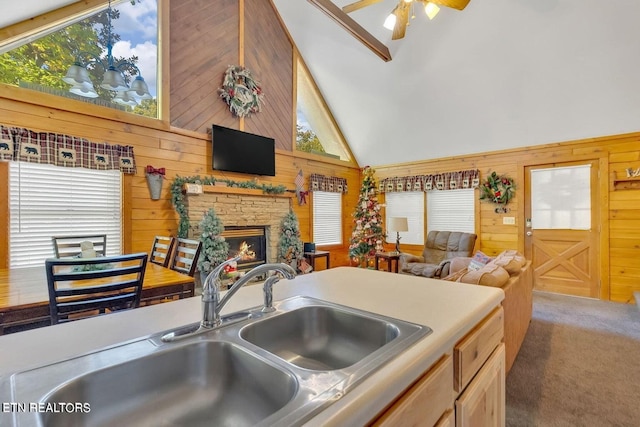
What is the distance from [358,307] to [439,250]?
15.5 ft

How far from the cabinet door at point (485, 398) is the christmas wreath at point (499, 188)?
4440 millimetres

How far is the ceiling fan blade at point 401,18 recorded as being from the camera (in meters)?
3.03

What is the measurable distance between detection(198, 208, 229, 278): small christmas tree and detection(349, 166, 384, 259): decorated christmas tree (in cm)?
288

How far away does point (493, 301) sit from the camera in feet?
4.21

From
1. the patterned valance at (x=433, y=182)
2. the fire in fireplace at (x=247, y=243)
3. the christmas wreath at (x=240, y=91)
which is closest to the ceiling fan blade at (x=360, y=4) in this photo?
the christmas wreath at (x=240, y=91)

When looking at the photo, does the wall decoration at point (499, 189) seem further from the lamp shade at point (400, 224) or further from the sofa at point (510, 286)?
the sofa at point (510, 286)

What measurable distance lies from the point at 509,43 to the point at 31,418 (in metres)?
5.13

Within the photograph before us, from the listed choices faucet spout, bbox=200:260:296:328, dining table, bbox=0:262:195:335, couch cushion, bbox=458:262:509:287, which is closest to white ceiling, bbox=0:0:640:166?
dining table, bbox=0:262:195:335

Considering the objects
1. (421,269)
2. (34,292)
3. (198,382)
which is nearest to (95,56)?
(34,292)

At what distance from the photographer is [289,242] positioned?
198 inches

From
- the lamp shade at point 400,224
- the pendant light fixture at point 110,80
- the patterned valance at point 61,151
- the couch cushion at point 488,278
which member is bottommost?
the couch cushion at point 488,278

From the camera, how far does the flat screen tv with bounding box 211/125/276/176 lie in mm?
A: 4430

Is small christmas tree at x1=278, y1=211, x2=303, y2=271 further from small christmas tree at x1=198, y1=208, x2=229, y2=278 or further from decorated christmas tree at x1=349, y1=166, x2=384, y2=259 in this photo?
decorated christmas tree at x1=349, y1=166, x2=384, y2=259

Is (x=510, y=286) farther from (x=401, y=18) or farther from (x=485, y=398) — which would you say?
(x=401, y=18)
